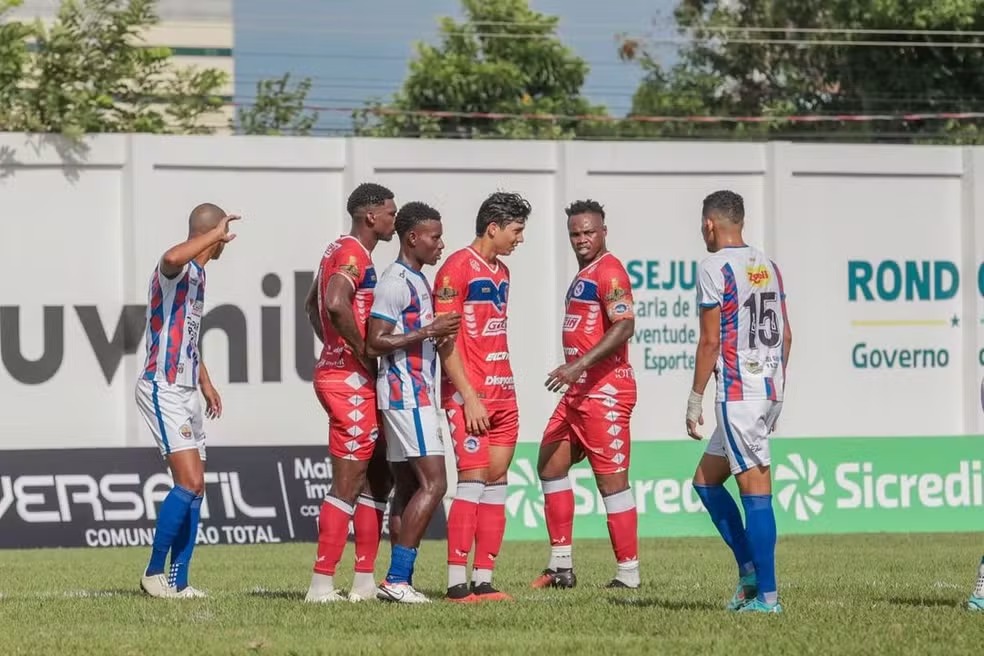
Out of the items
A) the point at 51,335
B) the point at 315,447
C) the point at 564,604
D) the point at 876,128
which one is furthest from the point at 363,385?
the point at 876,128

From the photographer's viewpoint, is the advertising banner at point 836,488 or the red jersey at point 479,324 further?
the advertising banner at point 836,488

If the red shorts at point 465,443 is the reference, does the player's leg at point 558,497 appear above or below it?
below

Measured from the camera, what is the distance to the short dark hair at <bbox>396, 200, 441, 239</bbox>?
10.1 meters

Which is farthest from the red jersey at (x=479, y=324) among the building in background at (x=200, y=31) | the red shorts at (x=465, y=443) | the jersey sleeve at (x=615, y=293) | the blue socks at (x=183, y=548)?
the building in background at (x=200, y=31)

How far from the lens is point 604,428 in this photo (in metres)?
11.3

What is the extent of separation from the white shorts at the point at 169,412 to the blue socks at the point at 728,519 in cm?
318

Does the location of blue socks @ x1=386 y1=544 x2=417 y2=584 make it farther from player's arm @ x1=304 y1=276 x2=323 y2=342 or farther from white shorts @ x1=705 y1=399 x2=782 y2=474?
white shorts @ x1=705 y1=399 x2=782 y2=474

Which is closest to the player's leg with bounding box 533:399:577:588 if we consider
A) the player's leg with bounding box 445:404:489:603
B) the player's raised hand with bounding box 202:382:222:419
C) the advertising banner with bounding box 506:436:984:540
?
the player's leg with bounding box 445:404:489:603

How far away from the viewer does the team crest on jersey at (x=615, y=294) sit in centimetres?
1108

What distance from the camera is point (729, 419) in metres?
9.36

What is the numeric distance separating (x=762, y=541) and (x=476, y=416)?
185 centimetres

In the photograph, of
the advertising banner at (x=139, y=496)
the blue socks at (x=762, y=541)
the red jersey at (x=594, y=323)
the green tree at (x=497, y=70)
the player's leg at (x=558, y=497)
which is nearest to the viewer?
the blue socks at (x=762, y=541)

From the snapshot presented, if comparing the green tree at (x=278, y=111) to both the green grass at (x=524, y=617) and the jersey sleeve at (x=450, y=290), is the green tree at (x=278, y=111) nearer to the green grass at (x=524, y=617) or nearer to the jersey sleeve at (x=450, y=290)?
the green grass at (x=524, y=617)

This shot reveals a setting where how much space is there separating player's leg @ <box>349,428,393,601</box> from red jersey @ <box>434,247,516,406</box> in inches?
23.1
